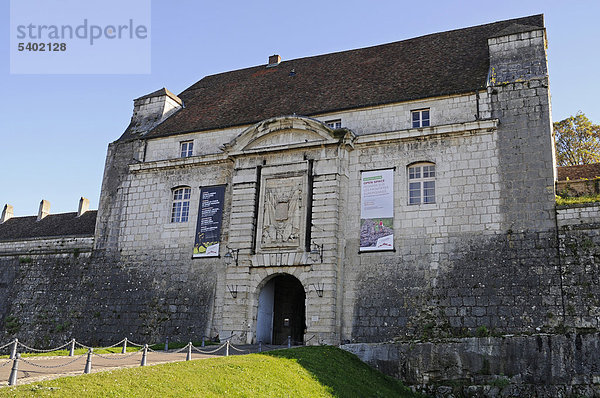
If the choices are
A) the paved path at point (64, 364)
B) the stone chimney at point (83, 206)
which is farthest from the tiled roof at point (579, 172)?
the stone chimney at point (83, 206)

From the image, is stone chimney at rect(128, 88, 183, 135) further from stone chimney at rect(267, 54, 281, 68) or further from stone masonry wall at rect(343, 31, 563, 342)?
stone masonry wall at rect(343, 31, 563, 342)

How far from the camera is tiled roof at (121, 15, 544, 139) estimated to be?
817 inches

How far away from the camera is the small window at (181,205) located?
23.0 m

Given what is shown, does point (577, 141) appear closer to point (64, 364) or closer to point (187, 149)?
point (187, 149)

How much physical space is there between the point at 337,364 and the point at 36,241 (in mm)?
16686

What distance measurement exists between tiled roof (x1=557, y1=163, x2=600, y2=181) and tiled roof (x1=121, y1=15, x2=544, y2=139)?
209 inches

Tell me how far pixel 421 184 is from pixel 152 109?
13534 millimetres

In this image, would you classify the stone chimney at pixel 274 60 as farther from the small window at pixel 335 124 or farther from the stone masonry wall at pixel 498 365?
the stone masonry wall at pixel 498 365

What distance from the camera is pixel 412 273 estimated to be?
18.3 m

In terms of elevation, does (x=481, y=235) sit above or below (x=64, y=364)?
above

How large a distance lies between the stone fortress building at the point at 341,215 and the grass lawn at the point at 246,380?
2.16 metres

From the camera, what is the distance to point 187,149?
24.1 m

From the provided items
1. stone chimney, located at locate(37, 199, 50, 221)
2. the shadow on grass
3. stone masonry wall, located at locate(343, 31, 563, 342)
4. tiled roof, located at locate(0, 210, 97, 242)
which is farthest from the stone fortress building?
stone chimney, located at locate(37, 199, 50, 221)

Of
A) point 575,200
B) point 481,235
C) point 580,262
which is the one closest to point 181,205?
point 481,235
